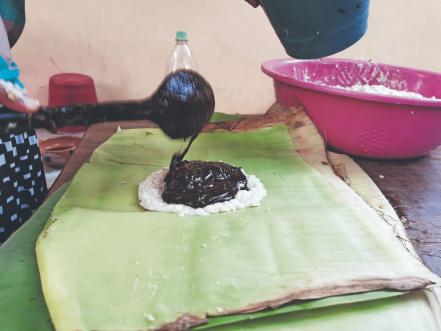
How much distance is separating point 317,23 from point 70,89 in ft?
5.07

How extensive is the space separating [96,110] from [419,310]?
0.73m

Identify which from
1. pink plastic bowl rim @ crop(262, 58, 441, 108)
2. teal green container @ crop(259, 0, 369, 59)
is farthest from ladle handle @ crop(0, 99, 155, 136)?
pink plastic bowl rim @ crop(262, 58, 441, 108)

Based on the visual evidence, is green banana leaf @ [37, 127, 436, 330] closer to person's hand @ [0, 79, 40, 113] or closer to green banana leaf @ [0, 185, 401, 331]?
green banana leaf @ [0, 185, 401, 331]

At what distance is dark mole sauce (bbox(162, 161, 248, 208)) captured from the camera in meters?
1.14

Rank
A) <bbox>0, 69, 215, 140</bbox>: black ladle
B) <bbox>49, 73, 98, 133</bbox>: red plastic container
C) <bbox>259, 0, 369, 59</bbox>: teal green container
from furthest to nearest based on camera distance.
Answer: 1. <bbox>49, 73, 98, 133</bbox>: red plastic container
2. <bbox>259, 0, 369, 59</bbox>: teal green container
3. <bbox>0, 69, 215, 140</bbox>: black ladle

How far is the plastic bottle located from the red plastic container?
44 centimetres

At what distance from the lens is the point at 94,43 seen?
2.32m

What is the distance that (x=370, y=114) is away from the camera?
1356 mm

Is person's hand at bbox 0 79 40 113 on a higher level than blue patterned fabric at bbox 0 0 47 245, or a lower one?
higher

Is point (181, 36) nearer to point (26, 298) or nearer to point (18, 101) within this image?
point (18, 101)

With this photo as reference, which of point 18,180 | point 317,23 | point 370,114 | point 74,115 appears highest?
point 317,23

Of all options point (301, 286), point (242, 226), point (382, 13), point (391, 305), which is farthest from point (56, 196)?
point (382, 13)

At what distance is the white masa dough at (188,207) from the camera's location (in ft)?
3.59

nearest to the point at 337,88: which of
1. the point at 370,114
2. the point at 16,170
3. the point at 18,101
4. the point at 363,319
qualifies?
the point at 370,114
